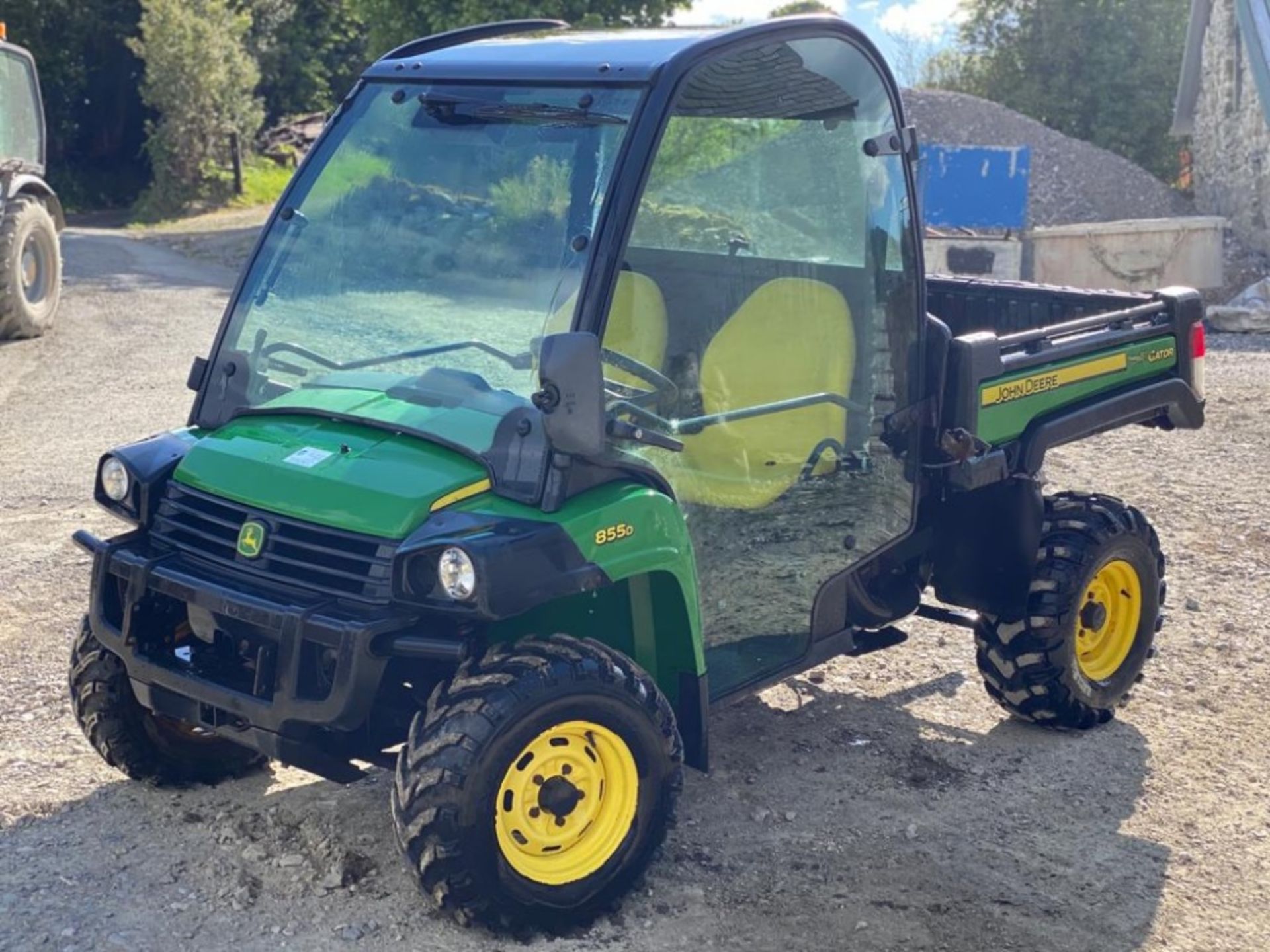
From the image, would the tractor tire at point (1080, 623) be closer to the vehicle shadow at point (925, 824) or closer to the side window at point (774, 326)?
the vehicle shadow at point (925, 824)

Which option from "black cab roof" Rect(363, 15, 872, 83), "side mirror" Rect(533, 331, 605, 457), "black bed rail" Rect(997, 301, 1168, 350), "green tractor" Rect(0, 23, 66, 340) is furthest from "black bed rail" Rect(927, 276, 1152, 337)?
"green tractor" Rect(0, 23, 66, 340)

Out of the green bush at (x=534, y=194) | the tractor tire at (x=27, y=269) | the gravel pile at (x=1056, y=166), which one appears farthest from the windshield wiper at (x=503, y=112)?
the gravel pile at (x=1056, y=166)

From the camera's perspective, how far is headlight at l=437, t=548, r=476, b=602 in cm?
376

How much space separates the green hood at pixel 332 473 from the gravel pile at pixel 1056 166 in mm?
16711

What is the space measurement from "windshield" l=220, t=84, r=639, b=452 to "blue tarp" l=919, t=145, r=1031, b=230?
12527mm

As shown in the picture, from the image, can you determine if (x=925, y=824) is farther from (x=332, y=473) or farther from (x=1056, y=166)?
(x=1056, y=166)

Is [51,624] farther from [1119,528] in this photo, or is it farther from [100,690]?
[1119,528]

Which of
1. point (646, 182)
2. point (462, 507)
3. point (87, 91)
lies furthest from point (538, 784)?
point (87, 91)

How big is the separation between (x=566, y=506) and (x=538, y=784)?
0.68m

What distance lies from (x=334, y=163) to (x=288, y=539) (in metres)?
1.24

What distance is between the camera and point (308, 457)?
4125 millimetres

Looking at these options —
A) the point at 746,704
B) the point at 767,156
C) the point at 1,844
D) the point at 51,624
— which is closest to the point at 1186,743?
the point at 746,704

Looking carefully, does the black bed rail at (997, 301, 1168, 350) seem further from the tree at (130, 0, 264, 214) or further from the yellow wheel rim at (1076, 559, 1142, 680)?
the tree at (130, 0, 264, 214)

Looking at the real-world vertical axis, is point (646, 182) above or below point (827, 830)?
above
